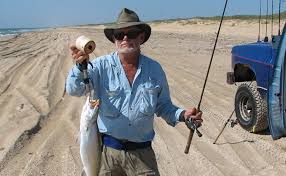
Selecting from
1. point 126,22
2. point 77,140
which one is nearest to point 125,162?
point 126,22

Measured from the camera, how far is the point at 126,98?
13.3 ft

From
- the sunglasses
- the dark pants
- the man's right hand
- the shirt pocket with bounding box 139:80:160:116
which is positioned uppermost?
the sunglasses

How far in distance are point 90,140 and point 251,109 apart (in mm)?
5197

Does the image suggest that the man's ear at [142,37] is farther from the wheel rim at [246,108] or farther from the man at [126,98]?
the wheel rim at [246,108]

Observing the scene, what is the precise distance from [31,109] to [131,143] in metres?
6.09

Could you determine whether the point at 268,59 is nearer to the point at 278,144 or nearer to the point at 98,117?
the point at 278,144

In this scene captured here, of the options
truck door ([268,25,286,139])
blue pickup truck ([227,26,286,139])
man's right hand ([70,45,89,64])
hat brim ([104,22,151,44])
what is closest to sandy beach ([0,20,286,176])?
blue pickup truck ([227,26,286,139])

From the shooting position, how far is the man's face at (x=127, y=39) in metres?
4.03

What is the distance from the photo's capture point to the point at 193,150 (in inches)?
292

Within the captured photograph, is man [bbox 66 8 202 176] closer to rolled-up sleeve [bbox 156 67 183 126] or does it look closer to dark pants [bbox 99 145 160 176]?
dark pants [bbox 99 145 160 176]

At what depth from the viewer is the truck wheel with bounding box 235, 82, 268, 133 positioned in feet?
26.9

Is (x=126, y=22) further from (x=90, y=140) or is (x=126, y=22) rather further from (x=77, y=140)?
(x=77, y=140)

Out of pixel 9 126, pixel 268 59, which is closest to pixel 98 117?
Answer: pixel 268 59

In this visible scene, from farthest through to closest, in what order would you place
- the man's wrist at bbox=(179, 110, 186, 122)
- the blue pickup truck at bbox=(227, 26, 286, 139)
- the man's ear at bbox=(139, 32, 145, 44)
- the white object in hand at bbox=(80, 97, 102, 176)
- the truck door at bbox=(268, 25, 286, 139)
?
1. the blue pickup truck at bbox=(227, 26, 286, 139)
2. the truck door at bbox=(268, 25, 286, 139)
3. the man's wrist at bbox=(179, 110, 186, 122)
4. the man's ear at bbox=(139, 32, 145, 44)
5. the white object in hand at bbox=(80, 97, 102, 176)
